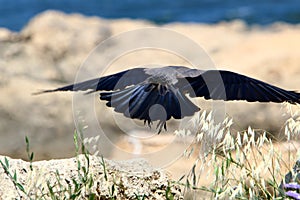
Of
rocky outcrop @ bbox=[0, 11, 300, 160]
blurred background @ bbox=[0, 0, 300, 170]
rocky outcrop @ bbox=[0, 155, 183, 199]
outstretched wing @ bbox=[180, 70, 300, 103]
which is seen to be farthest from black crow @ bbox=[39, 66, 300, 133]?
rocky outcrop @ bbox=[0, 11, 300, 160]

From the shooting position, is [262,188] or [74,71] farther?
[74,71]

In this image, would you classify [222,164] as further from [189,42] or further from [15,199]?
[189,42]

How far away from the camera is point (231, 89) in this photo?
3.71 m

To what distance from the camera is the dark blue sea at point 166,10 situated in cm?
1468

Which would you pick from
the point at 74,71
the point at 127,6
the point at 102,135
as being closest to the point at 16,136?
the point at 102,135

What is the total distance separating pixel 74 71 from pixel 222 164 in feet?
15.3

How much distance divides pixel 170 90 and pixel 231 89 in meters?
0.35

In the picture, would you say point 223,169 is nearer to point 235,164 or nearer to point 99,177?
point 235,164

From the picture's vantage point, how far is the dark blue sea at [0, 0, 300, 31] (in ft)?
48.2

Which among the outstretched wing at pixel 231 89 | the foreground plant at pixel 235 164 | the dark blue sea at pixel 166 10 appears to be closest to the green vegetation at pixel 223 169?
the foreground plant at pixel 235 164

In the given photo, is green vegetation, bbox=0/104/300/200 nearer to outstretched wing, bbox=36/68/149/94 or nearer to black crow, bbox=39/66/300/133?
black crow, bbox=39/66/300/133

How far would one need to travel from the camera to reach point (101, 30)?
28.4 ft

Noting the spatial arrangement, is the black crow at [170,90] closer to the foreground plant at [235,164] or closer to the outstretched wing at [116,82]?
the outstretched wing at [116,82]

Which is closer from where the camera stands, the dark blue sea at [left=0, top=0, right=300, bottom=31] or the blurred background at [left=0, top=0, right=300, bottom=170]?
the blurred background at [left=0, top=0, right=300, bottom=170]
